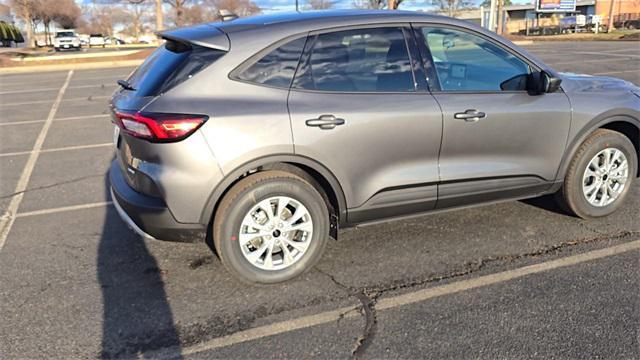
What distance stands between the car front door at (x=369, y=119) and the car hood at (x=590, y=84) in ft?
4.21

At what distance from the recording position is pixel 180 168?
3.17m

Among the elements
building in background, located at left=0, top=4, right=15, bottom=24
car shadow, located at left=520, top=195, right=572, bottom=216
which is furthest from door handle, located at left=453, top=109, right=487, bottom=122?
building in background, located at left=0, top=4, right=15, bottom=24

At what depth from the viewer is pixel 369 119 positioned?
3.51 meters

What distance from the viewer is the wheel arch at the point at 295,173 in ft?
10.7

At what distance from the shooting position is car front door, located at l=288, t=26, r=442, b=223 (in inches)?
135

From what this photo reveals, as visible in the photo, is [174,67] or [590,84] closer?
[174,67]

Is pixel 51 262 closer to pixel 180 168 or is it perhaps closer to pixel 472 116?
pixel 180 168

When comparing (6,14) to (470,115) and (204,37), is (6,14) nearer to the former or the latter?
(204,37)

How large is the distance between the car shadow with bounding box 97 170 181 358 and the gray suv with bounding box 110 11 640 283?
0.42 metres

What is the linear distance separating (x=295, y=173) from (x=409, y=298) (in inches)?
42.9

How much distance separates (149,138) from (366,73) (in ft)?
4.96

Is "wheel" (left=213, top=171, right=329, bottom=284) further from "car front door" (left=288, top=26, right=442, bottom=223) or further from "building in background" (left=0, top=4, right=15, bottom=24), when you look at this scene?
"building in background" (left=0, top=4, right=15, bottom=24)

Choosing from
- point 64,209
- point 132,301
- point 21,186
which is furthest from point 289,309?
point 21,186

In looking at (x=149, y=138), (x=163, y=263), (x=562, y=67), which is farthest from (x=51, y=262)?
(x=562, y=67)
